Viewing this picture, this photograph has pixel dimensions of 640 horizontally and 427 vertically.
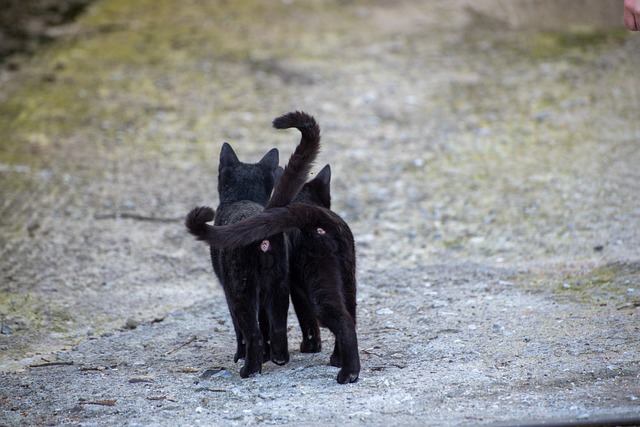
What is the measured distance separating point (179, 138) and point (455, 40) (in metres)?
4.81

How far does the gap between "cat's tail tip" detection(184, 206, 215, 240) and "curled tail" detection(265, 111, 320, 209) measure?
2.01 ft

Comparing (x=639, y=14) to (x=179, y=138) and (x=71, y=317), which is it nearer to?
(x=71, y=317)

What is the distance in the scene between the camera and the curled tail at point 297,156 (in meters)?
5.23

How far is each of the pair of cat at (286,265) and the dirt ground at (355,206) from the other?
0.80 feet

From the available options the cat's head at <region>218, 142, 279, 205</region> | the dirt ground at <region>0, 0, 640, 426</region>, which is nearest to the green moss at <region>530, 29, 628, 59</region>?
the dirt ground at <region>0, 0, 640, 426</region>

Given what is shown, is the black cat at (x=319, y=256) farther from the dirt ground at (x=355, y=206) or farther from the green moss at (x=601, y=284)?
the green moss at (x=601, y=284)

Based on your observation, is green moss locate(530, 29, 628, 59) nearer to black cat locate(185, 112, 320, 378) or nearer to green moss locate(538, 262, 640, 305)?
green moss locate(538, 262, 640, 305)

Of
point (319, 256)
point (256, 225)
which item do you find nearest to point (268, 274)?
point (319, 256)

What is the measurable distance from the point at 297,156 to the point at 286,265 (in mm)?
709

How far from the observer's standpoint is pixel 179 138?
34.5 feet

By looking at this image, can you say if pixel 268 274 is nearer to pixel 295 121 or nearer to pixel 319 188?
pixel 295 121

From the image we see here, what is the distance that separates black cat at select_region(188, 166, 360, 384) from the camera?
4.91 metres

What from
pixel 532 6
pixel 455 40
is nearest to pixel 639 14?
pixel 455 40

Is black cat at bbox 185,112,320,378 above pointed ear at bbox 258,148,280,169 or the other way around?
the other way around
